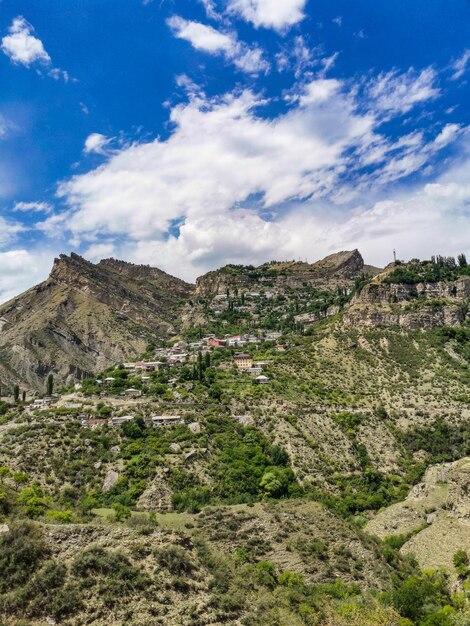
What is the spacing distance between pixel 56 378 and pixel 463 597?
370ft

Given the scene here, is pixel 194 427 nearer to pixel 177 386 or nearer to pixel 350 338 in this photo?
pixel 177 386

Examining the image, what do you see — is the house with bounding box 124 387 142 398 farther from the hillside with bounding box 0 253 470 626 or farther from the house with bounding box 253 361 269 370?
the house with bounding box 253 361 269 370

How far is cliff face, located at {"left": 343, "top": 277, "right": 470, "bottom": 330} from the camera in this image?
8275cm

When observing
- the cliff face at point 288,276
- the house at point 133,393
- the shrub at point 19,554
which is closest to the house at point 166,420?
the house at point 133,393

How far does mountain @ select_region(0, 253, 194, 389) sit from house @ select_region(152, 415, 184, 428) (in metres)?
75.7

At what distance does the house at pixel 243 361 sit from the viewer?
251 ft

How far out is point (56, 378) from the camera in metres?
121

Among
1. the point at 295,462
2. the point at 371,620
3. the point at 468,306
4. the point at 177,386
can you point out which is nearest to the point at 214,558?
the point at 371,620

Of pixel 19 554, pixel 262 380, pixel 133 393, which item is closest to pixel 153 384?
pixel 133 393

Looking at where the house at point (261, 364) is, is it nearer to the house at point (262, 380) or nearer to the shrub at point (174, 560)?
the house at point (262, 380)

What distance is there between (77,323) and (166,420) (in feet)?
329

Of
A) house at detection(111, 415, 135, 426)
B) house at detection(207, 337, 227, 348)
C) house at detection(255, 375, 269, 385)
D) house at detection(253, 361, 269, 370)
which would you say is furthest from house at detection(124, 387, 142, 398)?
house at detection(207, 337, 227, 348)

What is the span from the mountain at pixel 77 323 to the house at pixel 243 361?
2357 inches

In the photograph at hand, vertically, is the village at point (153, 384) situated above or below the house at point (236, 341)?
below
